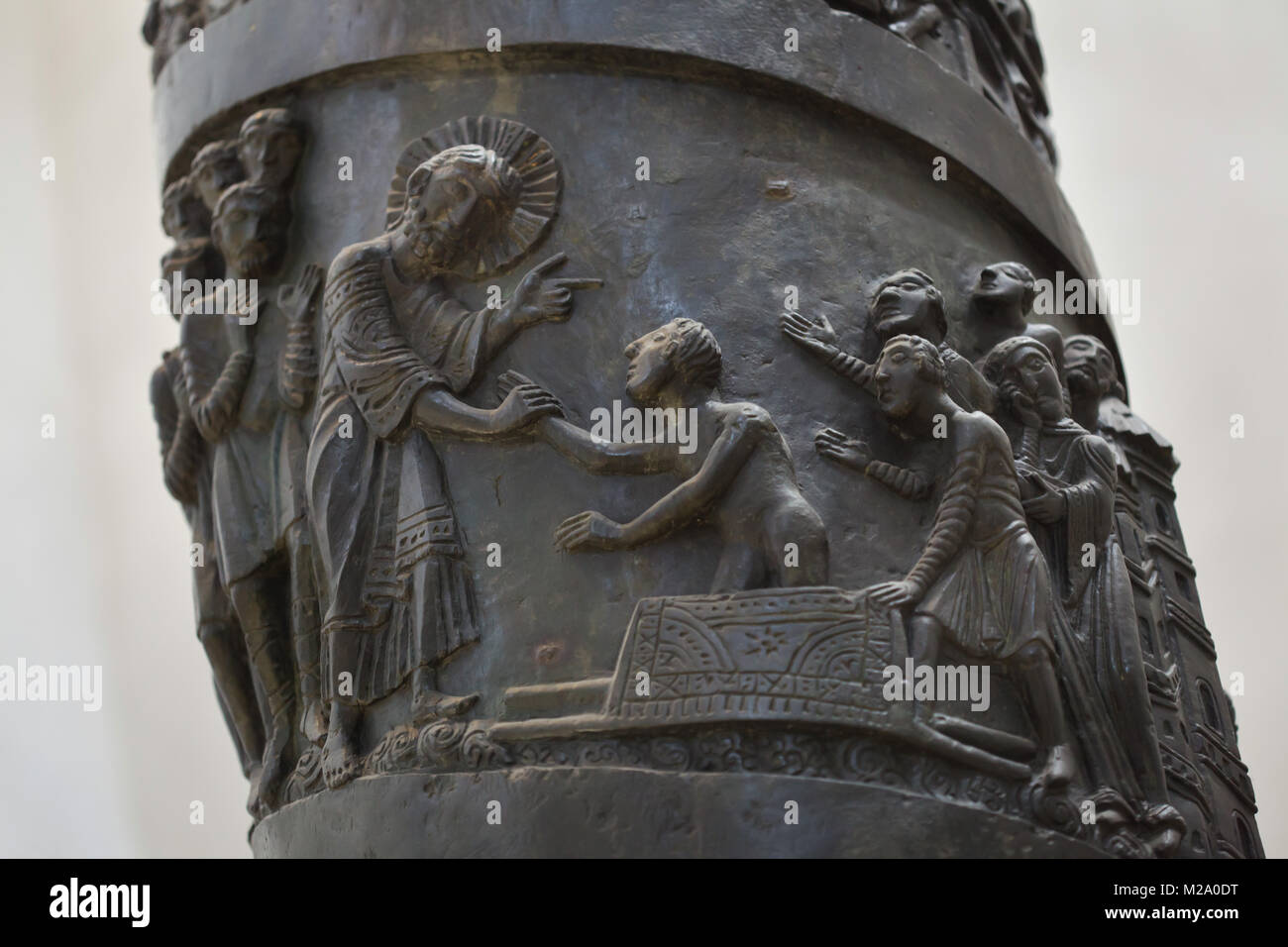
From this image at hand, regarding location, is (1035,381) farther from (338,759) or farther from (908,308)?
(338,759)

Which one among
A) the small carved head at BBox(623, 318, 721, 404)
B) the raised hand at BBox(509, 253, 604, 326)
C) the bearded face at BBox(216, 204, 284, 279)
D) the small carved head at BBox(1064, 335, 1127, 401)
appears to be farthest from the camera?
the small carved head at BBox(1064, 335, 1127, 401)

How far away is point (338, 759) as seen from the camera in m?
6.94

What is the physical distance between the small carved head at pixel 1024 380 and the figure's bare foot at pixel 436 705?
2.43 m

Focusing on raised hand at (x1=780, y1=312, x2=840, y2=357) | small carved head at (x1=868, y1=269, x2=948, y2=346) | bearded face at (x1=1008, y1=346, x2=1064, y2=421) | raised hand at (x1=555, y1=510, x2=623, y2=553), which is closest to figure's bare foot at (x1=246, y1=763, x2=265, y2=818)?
raised hand at (x1=555, y1=510, x2=623, y2=553)

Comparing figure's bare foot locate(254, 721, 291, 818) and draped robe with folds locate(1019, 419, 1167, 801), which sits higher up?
draped robe with folds locate(1019, 419, 1167, 801)

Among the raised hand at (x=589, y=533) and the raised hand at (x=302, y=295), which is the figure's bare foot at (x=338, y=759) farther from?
the raised hand at (x=302, y=295)

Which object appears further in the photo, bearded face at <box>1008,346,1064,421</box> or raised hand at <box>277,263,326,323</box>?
raised hand at <box>277,263,326,323</box>

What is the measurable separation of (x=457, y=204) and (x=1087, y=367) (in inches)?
111

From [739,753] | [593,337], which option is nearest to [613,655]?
[739,753]

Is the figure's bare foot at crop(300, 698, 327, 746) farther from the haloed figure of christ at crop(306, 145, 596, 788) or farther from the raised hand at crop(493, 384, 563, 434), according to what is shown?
the raised hand at crop(493, 384, 563, 434)

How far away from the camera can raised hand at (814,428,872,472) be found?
272 inches

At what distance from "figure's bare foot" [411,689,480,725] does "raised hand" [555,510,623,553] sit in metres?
0.64
